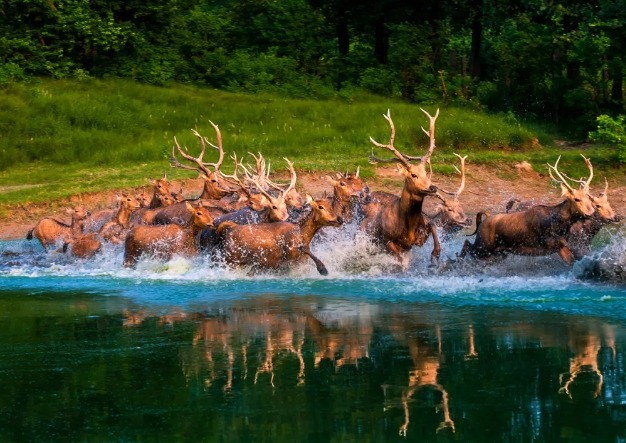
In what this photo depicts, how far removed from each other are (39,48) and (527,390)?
A: 24229 mm

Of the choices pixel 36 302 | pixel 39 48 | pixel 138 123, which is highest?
pixel 39 48

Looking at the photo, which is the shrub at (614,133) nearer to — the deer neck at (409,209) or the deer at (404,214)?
the deer at (404,214)

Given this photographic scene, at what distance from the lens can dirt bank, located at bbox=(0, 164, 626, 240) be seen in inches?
818

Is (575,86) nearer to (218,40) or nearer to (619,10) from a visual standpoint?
(619,10)

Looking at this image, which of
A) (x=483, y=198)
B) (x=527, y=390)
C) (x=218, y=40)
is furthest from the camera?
(x=218, y=40)

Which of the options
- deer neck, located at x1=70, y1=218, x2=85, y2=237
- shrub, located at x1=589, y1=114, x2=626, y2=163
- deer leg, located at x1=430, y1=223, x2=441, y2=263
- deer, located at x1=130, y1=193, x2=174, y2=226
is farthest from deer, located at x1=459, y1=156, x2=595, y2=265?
shrub, located at x1=589, y1=114, x2=626, y2=163

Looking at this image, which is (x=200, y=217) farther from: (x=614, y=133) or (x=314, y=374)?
(x=614, y=133)

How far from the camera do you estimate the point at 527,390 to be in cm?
866

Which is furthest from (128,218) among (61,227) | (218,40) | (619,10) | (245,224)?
(218,40)

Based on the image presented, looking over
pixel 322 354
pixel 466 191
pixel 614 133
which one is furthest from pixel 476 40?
pixel 322 354

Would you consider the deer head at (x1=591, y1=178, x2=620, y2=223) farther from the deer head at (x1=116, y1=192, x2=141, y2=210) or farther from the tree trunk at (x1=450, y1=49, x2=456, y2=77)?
the tree trunk at (x1=450, y1=49, x2=456, y2=77)

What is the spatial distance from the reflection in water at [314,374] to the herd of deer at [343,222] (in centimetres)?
231

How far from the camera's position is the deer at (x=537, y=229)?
13906mm

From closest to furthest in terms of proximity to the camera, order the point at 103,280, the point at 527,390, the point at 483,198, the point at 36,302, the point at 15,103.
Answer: the point at 527,390 → the point at 36,302 → the point at 103,280 → the point at 483,198 → the point at 15,103
